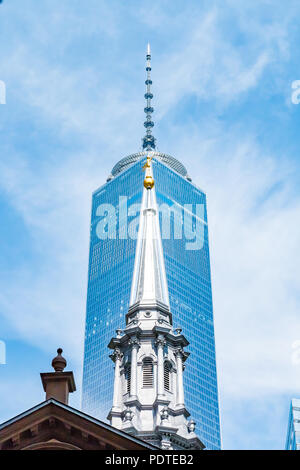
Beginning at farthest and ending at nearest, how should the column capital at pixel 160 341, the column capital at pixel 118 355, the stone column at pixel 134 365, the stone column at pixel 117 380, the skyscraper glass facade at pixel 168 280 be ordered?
the skyscraper glass facade at pixel 168 280 → the column capital at pixel 118 355 → the column capital at pixel 160 341 → the stone column at pixel 117 380 → the stone column at pixel 134 365

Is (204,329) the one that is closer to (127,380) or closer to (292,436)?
(292,436)

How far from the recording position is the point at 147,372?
204 feet

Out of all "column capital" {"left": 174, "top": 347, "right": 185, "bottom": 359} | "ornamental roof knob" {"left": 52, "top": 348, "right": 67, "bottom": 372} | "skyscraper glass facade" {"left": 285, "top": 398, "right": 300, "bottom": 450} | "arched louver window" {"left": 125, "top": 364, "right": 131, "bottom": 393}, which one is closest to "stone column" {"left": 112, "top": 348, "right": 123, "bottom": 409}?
"arched louver window" {"left": 125, "top": 364, "right": 131, "bottom": 393}

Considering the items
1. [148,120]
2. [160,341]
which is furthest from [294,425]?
[148,120]

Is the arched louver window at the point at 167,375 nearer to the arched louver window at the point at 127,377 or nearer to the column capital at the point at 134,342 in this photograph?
the column capital at the point at 134,342

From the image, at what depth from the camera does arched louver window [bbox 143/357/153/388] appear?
61656 mm

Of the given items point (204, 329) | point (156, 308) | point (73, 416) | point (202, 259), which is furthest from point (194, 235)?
point (73, 416)

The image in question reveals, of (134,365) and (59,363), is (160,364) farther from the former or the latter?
(59,363)

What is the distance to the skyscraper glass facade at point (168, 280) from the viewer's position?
14750 cm

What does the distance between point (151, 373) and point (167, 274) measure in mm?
95211

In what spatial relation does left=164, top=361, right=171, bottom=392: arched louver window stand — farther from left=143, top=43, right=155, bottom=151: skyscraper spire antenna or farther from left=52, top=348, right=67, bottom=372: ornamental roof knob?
left=143, top=43, right=155, bottom=151: skyscraper spire antenna

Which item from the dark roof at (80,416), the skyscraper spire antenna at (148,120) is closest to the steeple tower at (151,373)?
the dark roof at (80,416)

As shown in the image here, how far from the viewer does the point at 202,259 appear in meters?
175

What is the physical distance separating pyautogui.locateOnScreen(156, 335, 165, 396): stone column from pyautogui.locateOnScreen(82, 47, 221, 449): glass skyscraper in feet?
259
